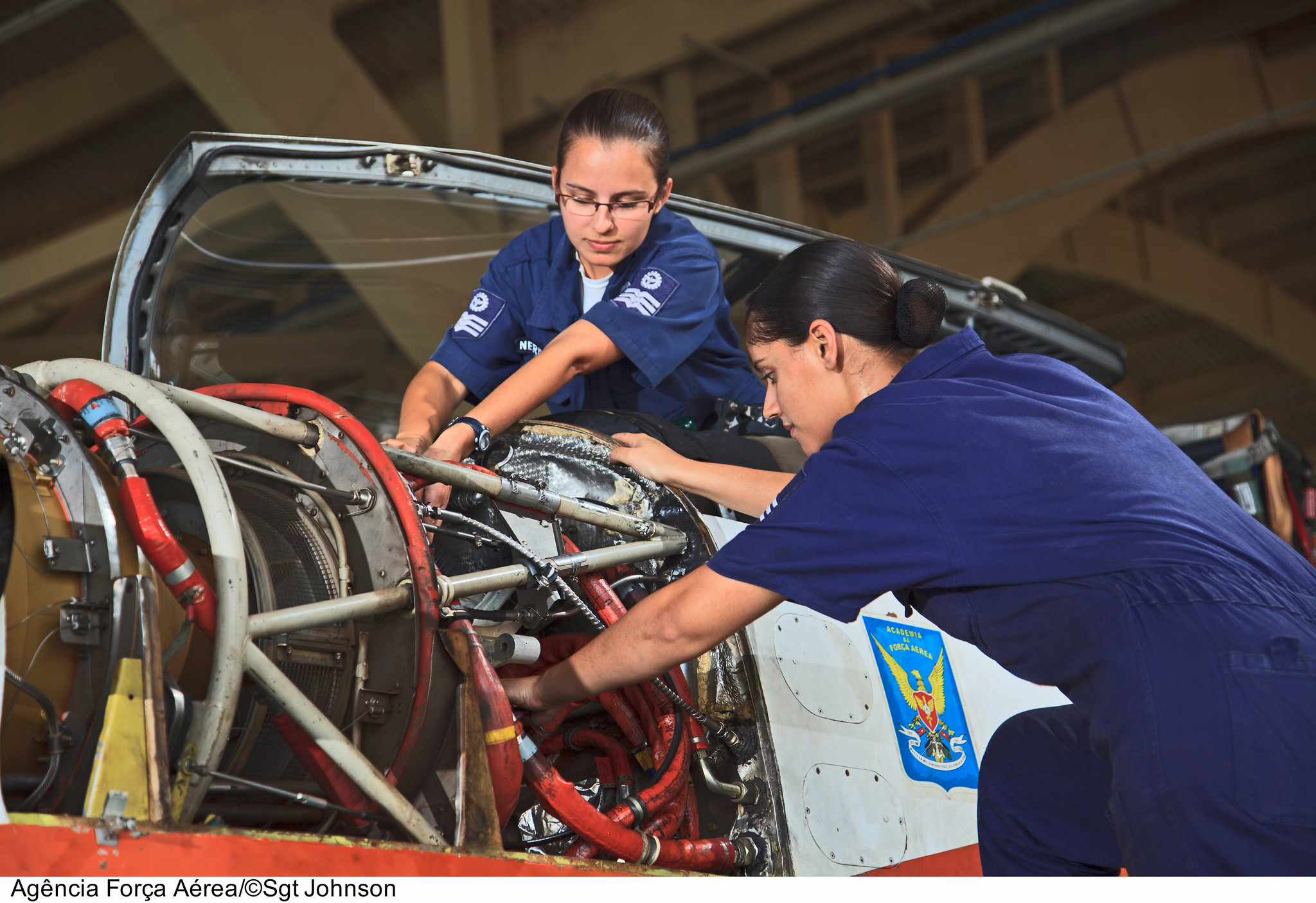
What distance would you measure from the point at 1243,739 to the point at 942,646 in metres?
1.16

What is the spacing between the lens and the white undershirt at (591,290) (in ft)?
9.07

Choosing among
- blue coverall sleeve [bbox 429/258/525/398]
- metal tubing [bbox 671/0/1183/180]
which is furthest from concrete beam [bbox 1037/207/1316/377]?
blue coverall sleeve [bbox 429/258/525/398]

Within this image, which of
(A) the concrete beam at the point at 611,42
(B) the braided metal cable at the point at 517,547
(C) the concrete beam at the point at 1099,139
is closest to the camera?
(B) the braided metal cable at the point at 517,547

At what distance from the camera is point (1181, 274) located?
1123cm

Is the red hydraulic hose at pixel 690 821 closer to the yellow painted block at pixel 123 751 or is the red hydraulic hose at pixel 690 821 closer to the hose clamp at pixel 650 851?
the hose clamp at pixel 650 851

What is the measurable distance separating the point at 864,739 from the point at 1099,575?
881 mm

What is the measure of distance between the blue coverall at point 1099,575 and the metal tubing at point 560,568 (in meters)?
0.40

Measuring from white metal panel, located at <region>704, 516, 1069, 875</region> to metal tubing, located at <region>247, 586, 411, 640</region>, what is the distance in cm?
81

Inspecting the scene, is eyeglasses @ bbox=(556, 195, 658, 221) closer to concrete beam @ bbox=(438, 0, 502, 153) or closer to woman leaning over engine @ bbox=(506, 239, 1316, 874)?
woman leaning over engine @ bbox=(506, 239, 1316, 874)

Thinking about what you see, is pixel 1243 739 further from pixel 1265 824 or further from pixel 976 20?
pixel 976 20

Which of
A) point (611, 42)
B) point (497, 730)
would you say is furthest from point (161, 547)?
point (611, 42)

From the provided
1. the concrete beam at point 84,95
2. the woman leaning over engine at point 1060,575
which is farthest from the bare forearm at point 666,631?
the concrete beam at point 84,95

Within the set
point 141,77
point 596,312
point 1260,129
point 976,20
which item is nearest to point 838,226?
point 976,20

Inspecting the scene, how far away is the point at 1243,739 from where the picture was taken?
1.44 meters
